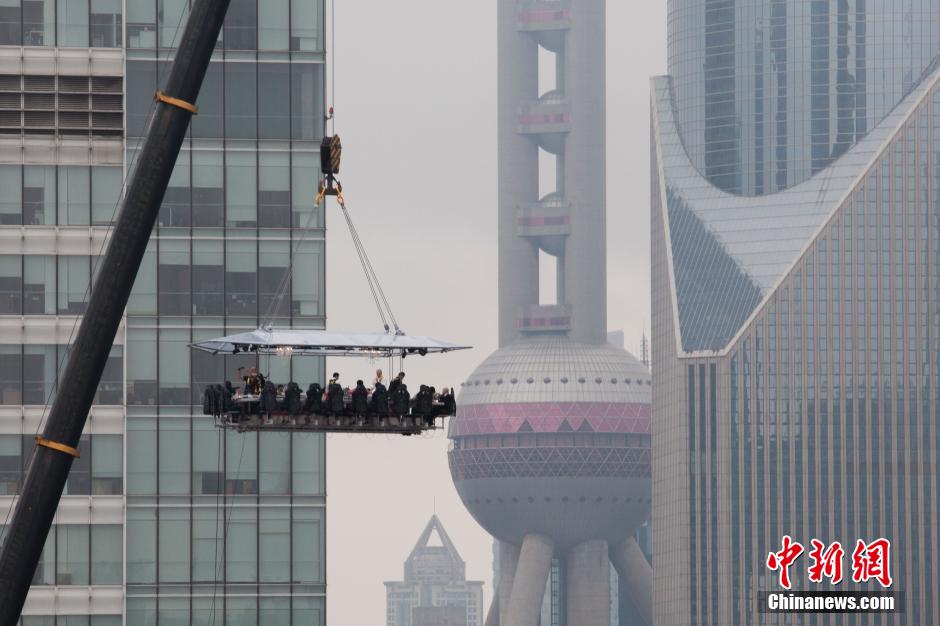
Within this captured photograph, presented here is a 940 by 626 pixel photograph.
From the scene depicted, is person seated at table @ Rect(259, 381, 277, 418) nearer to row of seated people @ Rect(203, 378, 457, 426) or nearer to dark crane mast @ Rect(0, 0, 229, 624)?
row of seated people @ Rect(203, 378, 457, 426)

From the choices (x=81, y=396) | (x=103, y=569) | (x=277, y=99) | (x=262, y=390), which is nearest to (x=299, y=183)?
(x=277, y=99)

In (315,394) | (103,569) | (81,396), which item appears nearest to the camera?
(81,396)

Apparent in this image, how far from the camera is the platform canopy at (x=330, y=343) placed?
291 feet

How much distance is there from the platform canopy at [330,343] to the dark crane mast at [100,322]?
2922cm

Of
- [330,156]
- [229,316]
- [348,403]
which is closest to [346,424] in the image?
[348,403]

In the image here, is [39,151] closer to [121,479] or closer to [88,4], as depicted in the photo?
[88,4]

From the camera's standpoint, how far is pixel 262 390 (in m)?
88.9

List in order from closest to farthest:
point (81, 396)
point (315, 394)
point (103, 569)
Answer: point (81, 396), point (315, 394), point (103, 569)

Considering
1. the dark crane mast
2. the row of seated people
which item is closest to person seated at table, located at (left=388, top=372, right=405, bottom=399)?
the row of seated people

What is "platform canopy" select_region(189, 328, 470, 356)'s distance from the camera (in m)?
88.8

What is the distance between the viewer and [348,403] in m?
88.4

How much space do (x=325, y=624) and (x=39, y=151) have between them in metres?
28.3

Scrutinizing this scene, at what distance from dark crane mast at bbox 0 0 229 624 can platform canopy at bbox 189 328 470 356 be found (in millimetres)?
29224

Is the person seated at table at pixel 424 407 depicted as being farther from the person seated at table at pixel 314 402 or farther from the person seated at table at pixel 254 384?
the person seated at table at pixel 254 384
